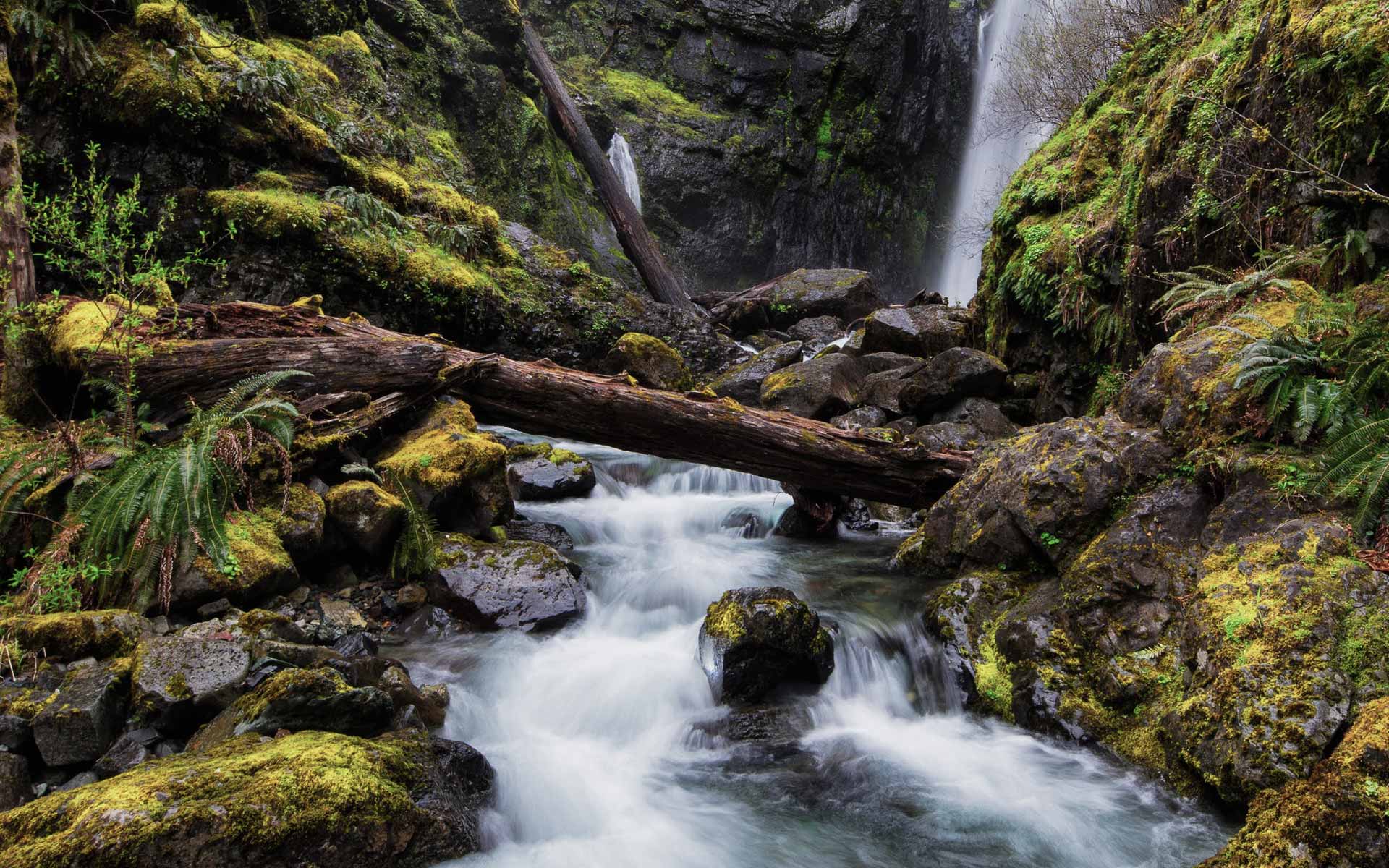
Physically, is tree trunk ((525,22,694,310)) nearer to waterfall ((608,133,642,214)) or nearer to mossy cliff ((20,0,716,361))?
mossy cliff ((20,0,716,361))

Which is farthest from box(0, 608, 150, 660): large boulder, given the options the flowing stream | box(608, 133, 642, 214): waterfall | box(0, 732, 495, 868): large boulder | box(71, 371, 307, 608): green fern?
box(608, 133, 642, 214): waterfall

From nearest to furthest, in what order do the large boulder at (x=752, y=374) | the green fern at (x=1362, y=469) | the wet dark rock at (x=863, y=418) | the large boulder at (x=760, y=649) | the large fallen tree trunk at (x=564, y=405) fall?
the green fern at (x=1362, y=469)
the large boulder at (x=760, y=649)
the large fallen tree trunk at (x=564, y=405)
the wet dark rock at (x=863, y=418)
the large boulder at (x=752, y=374)

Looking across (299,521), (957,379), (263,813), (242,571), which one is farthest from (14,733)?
(957,379)

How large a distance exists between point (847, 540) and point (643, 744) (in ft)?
14.1

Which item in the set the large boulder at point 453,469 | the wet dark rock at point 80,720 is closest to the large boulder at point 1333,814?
the wet dark rock at point 80,720

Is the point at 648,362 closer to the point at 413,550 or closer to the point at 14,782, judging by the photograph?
the point at 413,550

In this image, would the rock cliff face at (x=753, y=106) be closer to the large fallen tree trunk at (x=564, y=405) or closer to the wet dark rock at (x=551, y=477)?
the wet dark rock at (x=551, y=477)

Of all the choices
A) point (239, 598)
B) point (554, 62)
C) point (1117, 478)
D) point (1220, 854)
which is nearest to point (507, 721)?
point (239, 598)

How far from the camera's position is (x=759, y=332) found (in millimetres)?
17547

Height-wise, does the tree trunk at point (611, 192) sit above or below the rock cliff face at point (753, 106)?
below

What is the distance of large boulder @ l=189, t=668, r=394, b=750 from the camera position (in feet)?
10.8

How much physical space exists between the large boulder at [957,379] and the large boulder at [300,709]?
855cm

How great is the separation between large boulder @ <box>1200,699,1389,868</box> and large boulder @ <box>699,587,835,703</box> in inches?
99.9

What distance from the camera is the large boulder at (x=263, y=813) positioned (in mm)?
2533
